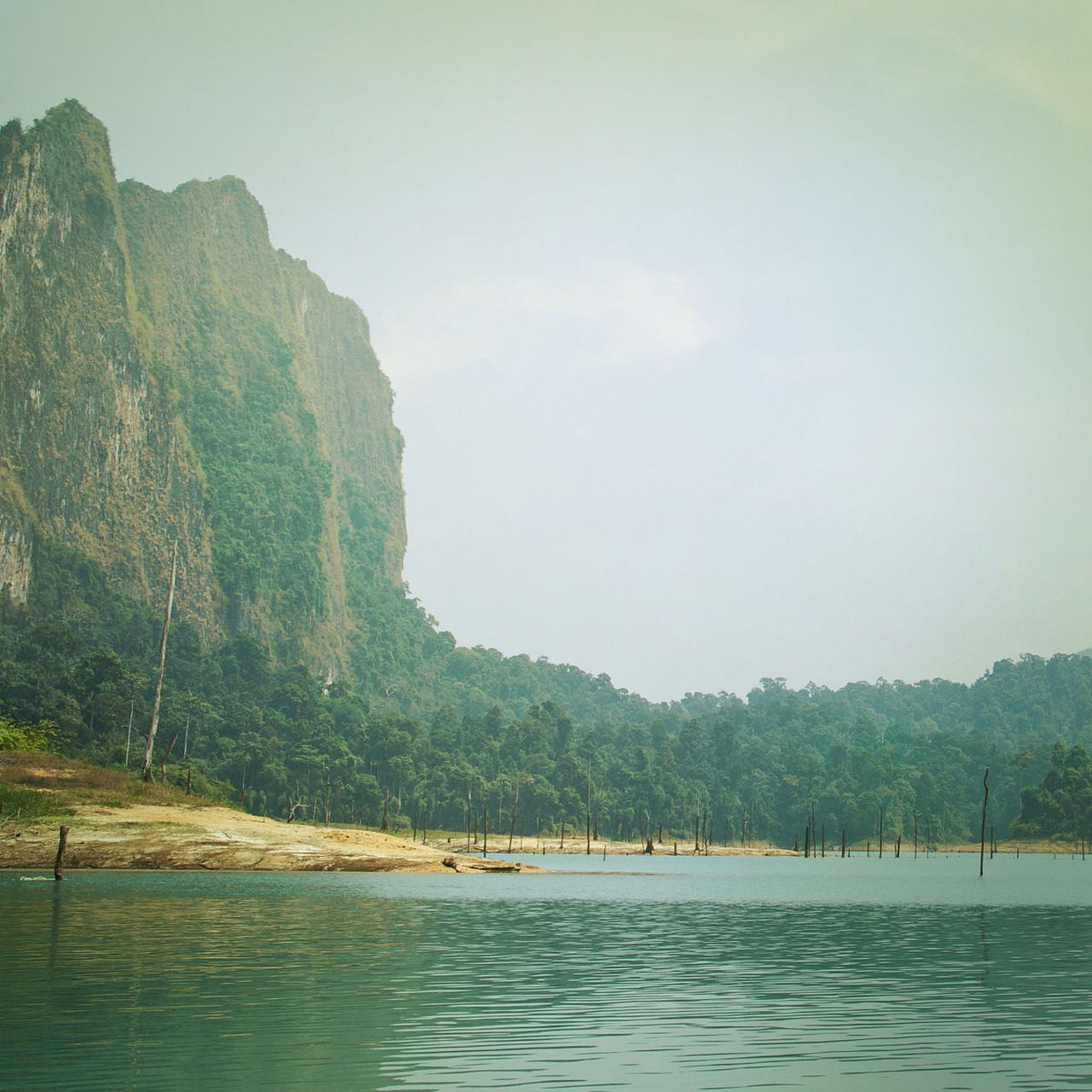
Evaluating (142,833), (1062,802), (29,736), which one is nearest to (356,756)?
(29,736)

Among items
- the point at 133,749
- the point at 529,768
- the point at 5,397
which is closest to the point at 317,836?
the point at 133,749

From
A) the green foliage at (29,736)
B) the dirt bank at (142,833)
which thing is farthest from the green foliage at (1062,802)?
the green foliage at (29,736)

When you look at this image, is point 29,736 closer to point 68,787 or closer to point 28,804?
point 68,787

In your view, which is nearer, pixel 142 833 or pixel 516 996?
pixel 516 996

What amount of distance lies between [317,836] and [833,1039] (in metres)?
53.3

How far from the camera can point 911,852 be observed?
18162 centimetres

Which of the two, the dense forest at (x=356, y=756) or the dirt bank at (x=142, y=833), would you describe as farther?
the dense forest at (x=356, y=756)

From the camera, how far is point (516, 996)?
22609mm

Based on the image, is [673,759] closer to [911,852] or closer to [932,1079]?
[911,852]

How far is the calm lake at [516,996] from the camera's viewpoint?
15859 millimetres

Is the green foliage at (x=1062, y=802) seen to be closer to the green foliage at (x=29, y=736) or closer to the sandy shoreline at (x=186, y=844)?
the sandy shoreline at (x=186, y=844)

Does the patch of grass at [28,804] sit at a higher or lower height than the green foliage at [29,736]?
lower

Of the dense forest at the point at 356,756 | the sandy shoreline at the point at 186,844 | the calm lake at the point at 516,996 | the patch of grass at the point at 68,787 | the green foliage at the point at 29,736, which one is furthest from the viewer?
the dense forest at the point at 356,756

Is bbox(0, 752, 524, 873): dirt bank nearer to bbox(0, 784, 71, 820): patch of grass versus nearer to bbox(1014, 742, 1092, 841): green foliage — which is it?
bbox(0, 784, 71, 820): patch of grass
